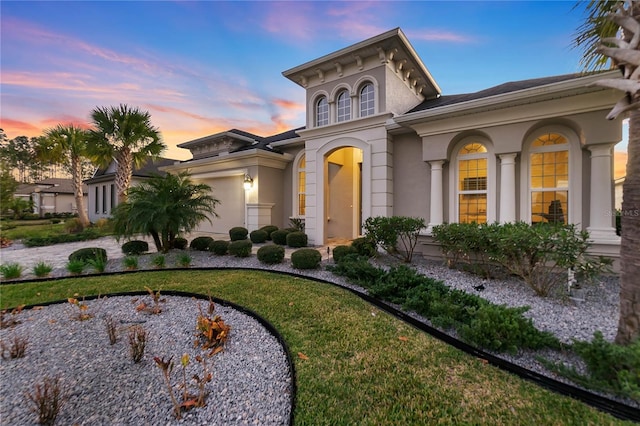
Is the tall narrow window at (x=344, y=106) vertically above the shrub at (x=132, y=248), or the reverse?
the tall narrow window at (x=344, y=106)

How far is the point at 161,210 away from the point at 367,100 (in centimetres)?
739

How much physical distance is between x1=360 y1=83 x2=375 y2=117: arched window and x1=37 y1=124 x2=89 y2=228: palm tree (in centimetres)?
1803

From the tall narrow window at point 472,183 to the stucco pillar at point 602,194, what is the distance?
2.02 metres

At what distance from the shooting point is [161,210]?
7.14 m

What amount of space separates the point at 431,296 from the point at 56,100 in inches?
544

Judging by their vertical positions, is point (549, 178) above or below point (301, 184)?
below

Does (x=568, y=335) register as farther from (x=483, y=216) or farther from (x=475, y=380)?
(x=483, y=216)

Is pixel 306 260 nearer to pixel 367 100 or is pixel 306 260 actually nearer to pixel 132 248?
pixel 367 100

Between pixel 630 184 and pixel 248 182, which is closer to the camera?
pixel 630 184

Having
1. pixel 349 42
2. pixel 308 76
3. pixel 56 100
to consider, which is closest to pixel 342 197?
pixel 308 76

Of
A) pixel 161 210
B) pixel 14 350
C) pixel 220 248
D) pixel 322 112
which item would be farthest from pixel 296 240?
pixel 14 350

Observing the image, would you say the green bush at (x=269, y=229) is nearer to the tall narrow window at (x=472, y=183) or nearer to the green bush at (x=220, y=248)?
the green bush at (x=220, y=248)

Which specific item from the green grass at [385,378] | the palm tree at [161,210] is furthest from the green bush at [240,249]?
the green grass at [385,378]

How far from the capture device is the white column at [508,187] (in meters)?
6.19
